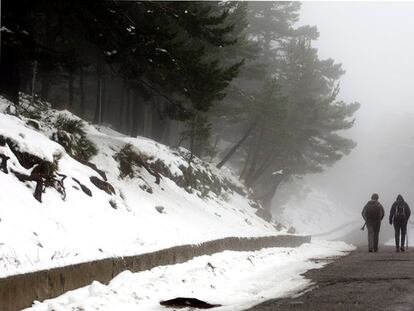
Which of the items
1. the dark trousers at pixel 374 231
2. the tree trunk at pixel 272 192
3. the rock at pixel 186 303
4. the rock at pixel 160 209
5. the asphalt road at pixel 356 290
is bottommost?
the rock at pixel 186 303

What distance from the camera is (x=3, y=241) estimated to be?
709cm

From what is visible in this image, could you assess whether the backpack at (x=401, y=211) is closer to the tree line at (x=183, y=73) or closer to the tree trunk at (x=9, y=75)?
the tree line at (x=183, y=73)

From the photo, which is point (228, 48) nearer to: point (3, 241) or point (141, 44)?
point (141, 44)

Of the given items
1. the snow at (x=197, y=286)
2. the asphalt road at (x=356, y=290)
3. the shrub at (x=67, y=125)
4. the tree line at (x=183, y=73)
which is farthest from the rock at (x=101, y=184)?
the asphalt road at (x=356, y=290)

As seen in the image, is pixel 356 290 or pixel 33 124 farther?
pixel 33 124

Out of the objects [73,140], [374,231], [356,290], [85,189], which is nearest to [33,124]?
[73,140]

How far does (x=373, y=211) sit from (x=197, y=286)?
10445 mm

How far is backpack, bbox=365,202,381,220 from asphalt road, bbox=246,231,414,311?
5713 millimetres

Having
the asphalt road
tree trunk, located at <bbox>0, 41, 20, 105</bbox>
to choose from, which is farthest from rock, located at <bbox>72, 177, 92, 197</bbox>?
tree trunk, located at <bbox>0, 41, 20, 105</bbox>

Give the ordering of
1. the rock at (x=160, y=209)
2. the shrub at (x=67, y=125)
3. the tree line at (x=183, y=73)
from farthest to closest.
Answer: the shrub at (x=67, y=125), the tree line at (x=183, y=73), the rock at (x=160, y=209)

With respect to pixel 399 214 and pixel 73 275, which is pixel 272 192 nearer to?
pixel 399 214

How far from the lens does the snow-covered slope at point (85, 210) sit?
754 centimetres

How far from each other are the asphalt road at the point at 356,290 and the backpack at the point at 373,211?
5.71 meters

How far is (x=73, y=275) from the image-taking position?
6.76 m
